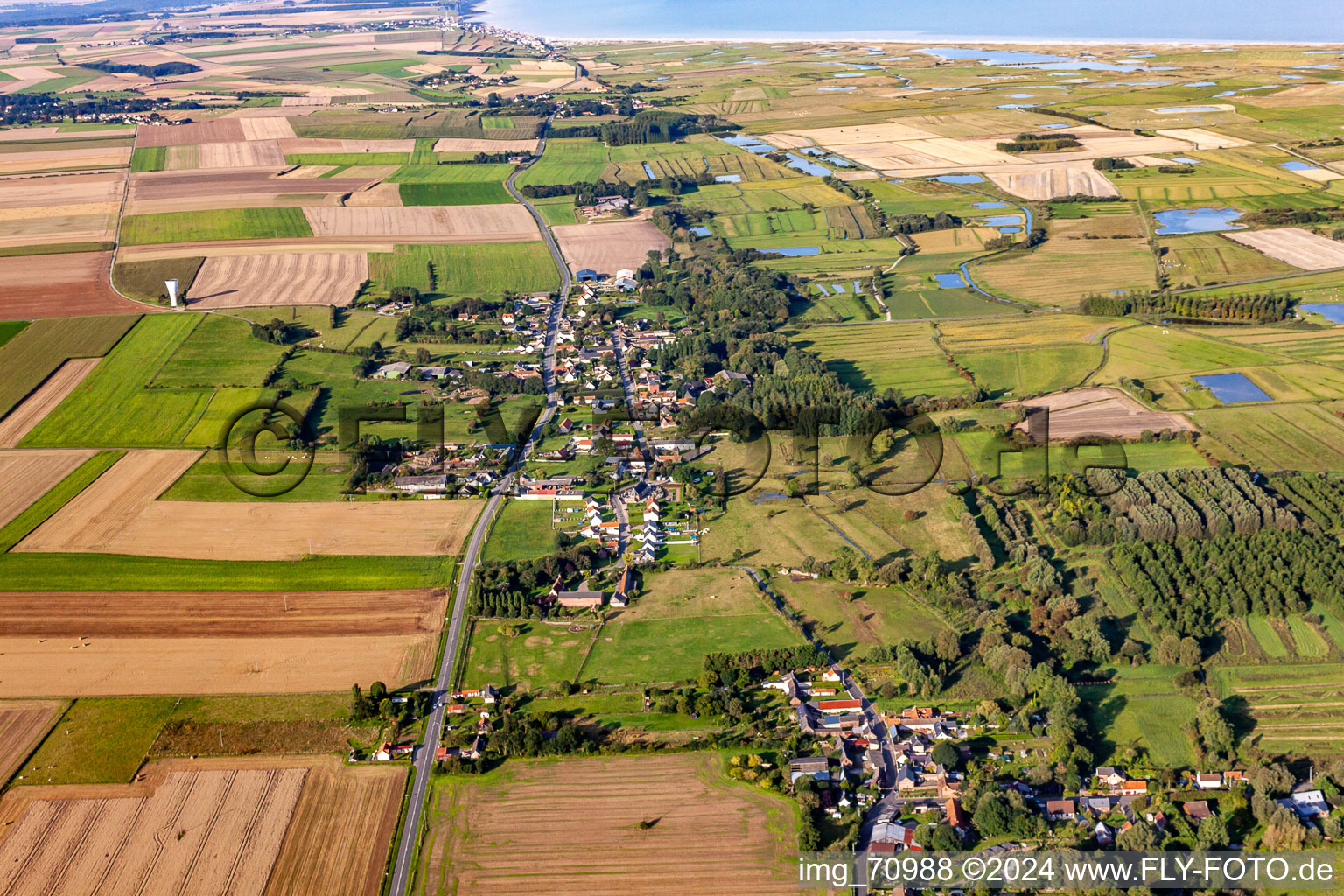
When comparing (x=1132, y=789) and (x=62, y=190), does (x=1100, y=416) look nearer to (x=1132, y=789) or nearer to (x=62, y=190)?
(x=1132, y=789)

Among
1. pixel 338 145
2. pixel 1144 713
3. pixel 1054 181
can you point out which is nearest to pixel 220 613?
pixel 1144 713

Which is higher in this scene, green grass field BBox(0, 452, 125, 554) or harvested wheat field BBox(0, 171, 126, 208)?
harvested wheat field BBox(0, 171, 126, 208)

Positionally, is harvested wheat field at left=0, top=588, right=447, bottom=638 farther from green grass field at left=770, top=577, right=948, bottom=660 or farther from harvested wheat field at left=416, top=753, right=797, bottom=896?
green grass field at left=770, top=577, right=948, bottom=660

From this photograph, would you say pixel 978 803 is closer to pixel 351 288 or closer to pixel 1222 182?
pixel 351 288

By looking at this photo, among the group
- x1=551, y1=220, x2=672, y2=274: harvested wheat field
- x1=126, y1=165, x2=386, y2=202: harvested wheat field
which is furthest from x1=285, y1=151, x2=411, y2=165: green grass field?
x1=551, y1=220, x2=672, y2=274: harvested wheat field

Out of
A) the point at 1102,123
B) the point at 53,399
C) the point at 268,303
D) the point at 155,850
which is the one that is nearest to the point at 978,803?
the point at 155,850

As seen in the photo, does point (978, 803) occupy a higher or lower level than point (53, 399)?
lower
